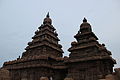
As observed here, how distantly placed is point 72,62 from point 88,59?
2.70 m

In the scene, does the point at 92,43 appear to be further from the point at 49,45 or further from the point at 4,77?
the point at 4,77

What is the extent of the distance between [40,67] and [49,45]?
5.52 m

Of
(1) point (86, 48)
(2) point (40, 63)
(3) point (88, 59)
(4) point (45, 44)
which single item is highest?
(4) point (45, 44)

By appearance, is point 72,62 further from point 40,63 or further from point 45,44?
point 45,44

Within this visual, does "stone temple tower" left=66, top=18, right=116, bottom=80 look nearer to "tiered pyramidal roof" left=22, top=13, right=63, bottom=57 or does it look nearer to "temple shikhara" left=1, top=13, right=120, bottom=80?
"temple shikhara" left=1, top=13, right=120, bottom=80

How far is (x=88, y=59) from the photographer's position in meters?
21.4

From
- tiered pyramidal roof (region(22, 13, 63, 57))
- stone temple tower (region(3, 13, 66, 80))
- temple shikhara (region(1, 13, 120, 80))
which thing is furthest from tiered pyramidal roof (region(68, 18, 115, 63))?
tiered pyramidal roof (region(22, 13, 63, 57))

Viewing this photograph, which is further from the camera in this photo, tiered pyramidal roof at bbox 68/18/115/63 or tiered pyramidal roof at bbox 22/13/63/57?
tiered pyramidal roof at bbox 22/13/63/57

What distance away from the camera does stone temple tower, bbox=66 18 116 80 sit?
2075 cm

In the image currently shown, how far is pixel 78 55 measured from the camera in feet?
77.0

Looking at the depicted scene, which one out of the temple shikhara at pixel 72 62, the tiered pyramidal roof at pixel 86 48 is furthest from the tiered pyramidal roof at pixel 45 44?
the tiered pyramidal roof at pixel 86 48

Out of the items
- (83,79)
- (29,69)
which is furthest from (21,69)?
(83,79)

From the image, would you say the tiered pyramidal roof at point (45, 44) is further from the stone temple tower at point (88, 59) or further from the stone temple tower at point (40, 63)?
the stone temple tower at point (88, 59)

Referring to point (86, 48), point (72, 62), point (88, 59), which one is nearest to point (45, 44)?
point (72, 62)
